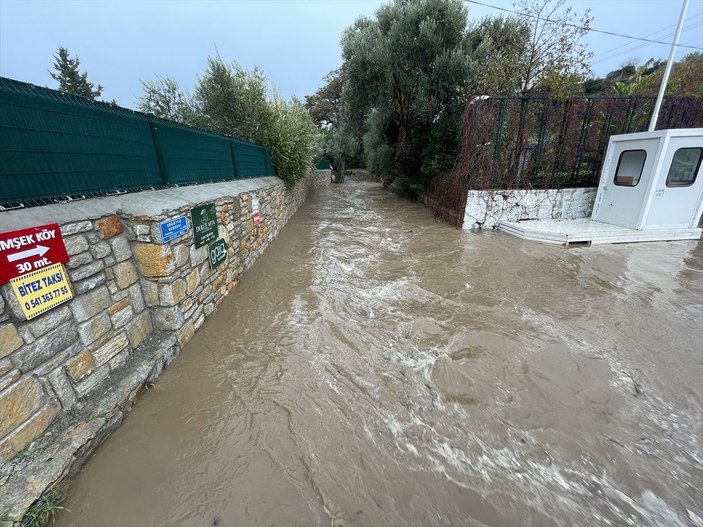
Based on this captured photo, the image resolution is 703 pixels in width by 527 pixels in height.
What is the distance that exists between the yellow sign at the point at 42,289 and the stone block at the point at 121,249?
509 mm

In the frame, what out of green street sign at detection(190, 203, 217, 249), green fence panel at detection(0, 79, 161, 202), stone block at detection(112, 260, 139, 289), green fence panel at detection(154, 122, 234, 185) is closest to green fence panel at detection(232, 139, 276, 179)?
green fence panel at detection(154, 122, 234, 185)

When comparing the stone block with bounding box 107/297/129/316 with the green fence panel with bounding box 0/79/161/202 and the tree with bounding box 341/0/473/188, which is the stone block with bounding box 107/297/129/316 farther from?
the tree with bounding box 341/0/473/188

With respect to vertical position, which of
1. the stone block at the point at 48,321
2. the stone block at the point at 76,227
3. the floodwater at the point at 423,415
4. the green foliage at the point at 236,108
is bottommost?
the floodwater at the point at 423,415

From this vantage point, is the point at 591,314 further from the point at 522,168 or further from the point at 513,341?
the point at 522,168

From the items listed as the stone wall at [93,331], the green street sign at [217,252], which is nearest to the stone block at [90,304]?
the stone wall at [93,331]

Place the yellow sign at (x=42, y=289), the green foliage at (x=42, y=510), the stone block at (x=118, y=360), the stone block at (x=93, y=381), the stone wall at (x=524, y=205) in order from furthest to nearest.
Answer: the stone wall at (x=524, y=205)
the stone block at (x=118, y=360)
the stone block at (x=93, y=381)
the yellow sign at (x=42, y=289)
the green foliage at (x=42, y=510)

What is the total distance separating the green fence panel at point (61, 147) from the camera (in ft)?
6.35

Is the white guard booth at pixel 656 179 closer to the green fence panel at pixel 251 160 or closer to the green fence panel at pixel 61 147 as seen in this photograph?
the green fence panel at pixel 251 160

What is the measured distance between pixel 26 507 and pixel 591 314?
18.0 ft

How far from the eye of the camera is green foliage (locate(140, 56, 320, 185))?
799 cm

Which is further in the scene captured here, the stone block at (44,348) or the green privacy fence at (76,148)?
the green privacy fence at (76,148)

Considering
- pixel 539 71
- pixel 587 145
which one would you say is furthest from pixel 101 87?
pixel 587 145

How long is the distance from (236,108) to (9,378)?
26.6ft

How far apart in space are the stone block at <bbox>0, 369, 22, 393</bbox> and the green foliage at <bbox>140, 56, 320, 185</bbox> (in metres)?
7.88
